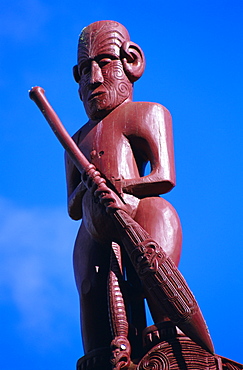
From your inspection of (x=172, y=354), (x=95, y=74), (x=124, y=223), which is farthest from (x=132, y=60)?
(x=172, y=354)

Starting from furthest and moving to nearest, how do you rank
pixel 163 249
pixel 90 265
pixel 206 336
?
pixel 90 265 → pixel 163 249 → pixel 206 336

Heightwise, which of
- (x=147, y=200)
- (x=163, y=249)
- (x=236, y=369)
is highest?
(x=147, y=200)

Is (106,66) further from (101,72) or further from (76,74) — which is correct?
(76,74)

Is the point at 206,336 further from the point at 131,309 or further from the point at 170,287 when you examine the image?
the point at 131,309

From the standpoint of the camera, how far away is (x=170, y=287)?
4562 mm

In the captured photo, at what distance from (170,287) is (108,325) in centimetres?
71

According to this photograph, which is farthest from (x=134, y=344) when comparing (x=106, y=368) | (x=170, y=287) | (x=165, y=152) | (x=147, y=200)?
(x=165, y=152)

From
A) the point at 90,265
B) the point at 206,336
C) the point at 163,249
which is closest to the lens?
the point at 206,336

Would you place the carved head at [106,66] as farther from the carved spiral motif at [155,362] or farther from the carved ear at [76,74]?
the carved spiral motif at [155,362]

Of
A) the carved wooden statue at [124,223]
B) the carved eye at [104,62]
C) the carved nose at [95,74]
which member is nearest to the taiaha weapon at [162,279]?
the carved wooden statue at [124,223]

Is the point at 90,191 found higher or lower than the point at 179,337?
higher

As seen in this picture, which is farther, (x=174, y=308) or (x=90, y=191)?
(x=90, y=191)

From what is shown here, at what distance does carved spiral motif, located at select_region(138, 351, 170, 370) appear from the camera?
4.46m

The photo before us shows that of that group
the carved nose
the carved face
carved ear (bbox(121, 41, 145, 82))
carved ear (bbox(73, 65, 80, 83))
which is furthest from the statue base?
carved ear (bbox(73, 65, 80, 83))
